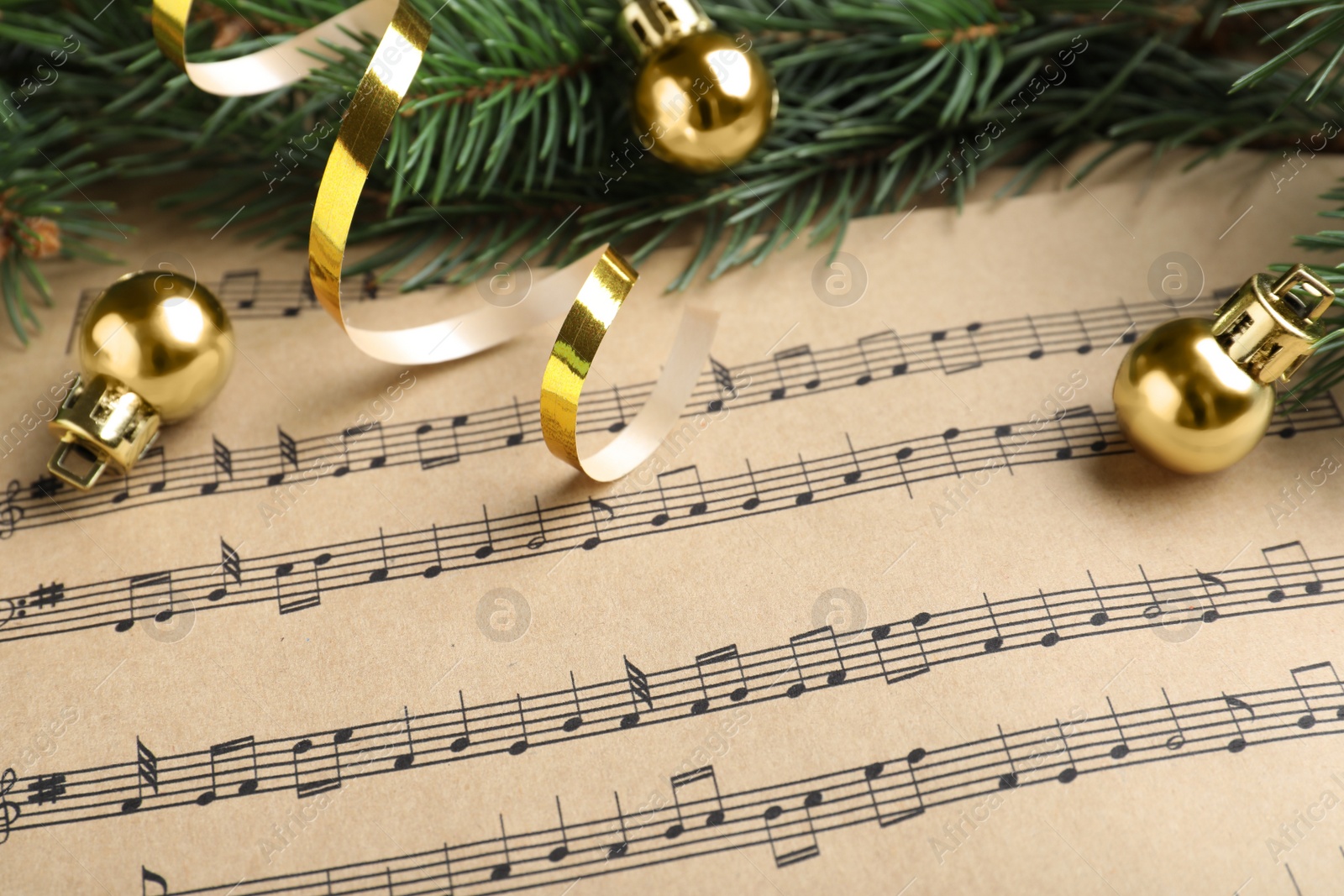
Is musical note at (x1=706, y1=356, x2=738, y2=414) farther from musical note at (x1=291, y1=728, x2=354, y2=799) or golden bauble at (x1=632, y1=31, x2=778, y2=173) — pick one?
musical note at (x1=291, y1=728, x2=354, y2=799)

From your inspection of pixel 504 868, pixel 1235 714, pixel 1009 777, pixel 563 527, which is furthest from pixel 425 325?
pixel 1235 714

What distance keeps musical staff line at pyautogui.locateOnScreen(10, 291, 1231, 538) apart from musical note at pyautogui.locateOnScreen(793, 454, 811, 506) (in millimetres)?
67

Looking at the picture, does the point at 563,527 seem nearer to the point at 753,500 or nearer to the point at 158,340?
the point at 753,500

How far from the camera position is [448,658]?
2.24ft

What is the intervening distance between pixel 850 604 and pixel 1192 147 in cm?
59

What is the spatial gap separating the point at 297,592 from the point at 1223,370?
0.72m

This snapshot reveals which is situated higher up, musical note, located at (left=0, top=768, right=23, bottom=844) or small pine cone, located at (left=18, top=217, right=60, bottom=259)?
small pine cone, located at (left=18, top=217, right=60, bottom=259)

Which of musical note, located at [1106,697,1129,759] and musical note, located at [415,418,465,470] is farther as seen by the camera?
musical note, located at [415,418,465,470]

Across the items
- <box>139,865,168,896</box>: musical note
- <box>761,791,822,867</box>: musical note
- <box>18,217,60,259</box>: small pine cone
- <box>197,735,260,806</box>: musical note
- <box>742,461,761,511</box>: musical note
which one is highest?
<box>18,217,60,259</box>: small pine cone

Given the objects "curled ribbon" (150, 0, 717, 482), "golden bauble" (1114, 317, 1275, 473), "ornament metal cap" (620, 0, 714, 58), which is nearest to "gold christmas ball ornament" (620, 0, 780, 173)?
"ornament metal cap" (620, 0, 714, 58)

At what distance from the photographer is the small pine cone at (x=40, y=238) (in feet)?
2.59

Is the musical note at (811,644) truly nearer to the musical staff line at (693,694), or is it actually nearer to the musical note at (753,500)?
the musical staff line at (693,694)

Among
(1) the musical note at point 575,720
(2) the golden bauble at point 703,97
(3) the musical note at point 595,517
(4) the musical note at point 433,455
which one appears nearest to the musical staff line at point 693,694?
(1) the musical note at point 575,720

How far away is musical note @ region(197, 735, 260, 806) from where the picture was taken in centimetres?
64
